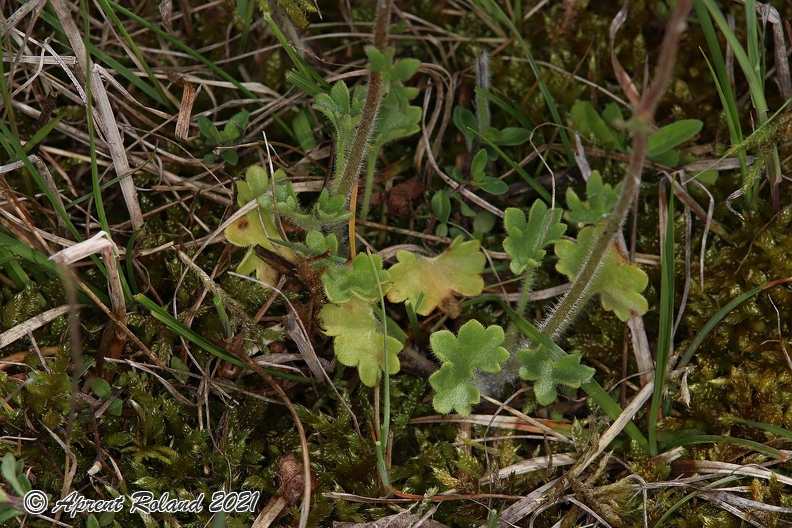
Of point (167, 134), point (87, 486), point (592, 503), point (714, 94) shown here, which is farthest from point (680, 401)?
point (167, 134)

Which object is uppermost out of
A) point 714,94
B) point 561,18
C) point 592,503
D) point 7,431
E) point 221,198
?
point 561,18

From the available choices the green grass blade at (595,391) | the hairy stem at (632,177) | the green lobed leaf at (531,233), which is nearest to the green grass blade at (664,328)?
the green grass blade at (595,391)

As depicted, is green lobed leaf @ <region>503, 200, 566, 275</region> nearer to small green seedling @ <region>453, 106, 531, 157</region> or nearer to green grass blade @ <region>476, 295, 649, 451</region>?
green grass blade @ <region>476, 295, 649, 451</region>

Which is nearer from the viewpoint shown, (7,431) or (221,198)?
(7,431)

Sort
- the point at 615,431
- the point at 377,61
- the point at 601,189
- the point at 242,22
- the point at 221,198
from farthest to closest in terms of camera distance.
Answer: the point at 242,22 → the point at 221,198 → the point at 615,431 → the point at 601,189 → the point at 377,61

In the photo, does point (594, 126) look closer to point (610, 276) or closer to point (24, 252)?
point (610, 276)

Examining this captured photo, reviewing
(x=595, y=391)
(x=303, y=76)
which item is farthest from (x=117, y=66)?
(x=595, y=391)

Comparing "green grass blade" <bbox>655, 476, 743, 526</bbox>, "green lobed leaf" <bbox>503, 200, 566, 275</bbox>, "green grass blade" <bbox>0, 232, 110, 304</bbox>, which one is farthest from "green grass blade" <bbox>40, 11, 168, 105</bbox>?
"green grass blade" <bbox>655, 476, 743, 526</bbox>

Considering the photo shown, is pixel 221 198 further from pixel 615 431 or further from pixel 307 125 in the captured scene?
pixel 615 431
